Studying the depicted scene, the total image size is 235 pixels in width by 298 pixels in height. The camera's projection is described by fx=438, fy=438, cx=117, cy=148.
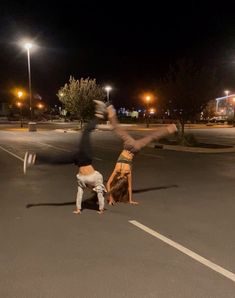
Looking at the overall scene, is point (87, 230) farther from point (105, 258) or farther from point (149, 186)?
point (149, 186)

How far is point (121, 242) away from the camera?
6176mm

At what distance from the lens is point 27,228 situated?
695 centimetres

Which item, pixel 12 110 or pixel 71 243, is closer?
pixel 71 243

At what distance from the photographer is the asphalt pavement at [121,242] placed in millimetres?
4633

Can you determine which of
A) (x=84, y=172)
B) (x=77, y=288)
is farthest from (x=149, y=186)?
(x=77, y=288)

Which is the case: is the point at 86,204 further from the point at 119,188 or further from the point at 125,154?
the point at 125,154

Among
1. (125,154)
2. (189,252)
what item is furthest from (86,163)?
(189,252)

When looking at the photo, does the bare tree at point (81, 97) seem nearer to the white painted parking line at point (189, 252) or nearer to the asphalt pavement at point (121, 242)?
the asphalt pavement at point (121, 242)

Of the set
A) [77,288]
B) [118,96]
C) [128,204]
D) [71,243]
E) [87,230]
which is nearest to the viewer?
[77,288]

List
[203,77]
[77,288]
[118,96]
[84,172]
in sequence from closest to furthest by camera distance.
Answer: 1. [77,288]
2. [84,172]
3. [203,77]
4. [118,96]

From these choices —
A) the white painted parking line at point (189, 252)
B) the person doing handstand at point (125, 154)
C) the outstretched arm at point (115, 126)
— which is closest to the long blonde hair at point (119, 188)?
the person doing handstand at point (125, 154)

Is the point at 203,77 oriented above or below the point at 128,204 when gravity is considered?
above

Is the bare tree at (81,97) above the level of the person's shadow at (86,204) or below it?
above

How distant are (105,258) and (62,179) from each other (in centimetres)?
662
